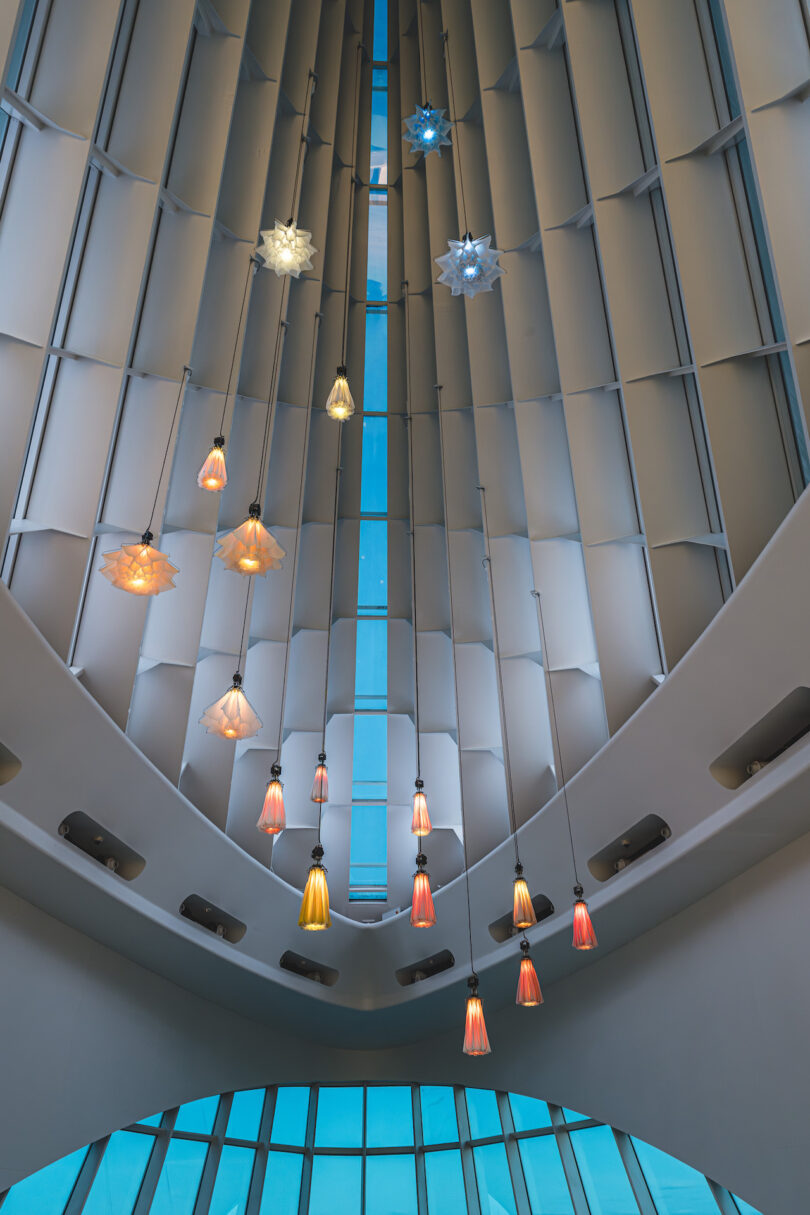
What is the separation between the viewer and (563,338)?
841 centimetres

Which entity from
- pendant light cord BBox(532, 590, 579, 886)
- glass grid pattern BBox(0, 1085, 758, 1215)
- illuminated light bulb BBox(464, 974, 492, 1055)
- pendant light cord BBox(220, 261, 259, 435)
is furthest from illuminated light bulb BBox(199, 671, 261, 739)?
glass grid pattern BBox(0, 1085, 758, 1215)

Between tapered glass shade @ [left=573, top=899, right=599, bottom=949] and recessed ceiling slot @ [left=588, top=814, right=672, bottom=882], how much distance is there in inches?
34.6

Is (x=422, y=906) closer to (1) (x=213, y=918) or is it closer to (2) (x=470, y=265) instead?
(1) (x=213, y=918)

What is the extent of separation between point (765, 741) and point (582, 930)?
8.64ft

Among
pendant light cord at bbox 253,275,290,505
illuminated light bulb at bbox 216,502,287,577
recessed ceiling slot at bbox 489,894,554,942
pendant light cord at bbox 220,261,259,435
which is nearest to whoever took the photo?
illuminated light bulb at bbox 216,502,287,577

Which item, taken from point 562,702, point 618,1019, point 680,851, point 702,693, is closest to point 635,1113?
point 618,1019

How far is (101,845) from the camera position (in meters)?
9.09

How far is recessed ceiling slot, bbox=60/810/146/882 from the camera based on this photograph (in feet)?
28.2

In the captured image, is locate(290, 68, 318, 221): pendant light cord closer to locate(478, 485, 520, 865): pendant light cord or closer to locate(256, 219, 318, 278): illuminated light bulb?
locate(256, 219, 318, 278): illuminated light bulb

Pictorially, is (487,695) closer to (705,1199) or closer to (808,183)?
(705,1199)

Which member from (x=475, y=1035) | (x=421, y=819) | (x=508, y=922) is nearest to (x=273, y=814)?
(x=421, y=819)

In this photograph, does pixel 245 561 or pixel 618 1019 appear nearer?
pixel 245 561

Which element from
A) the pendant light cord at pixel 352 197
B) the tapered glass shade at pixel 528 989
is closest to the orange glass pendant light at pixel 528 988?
the tapered glass shade at pixel 528 989

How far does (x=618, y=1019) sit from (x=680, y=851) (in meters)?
3.20
